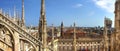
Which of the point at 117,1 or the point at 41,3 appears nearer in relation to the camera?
the point at 41,3

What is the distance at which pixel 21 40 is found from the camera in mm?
18141

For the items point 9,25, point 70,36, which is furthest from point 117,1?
point 70,36

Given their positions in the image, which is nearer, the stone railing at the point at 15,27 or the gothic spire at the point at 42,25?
the stone railing at the point at 15,27

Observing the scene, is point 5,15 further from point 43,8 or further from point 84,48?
point 84,48

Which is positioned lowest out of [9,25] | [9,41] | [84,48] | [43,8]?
[84,48]

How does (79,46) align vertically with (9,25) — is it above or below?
below

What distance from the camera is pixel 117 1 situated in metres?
32.5

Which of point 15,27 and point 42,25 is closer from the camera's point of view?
point 15,27

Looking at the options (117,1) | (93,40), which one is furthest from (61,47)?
(117,1)

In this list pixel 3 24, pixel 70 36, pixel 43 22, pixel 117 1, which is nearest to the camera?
pixel 3 24

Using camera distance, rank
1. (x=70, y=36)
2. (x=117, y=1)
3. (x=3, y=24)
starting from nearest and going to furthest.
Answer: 1. (x=3, y=24)
2. (x=117, y=1)
3. (x=70, y=36)

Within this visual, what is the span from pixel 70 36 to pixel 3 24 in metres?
45.9

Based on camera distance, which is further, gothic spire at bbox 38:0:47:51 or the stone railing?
gothic spire at bbox 38:0:47:51

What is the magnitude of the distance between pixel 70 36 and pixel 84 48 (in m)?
5.94
